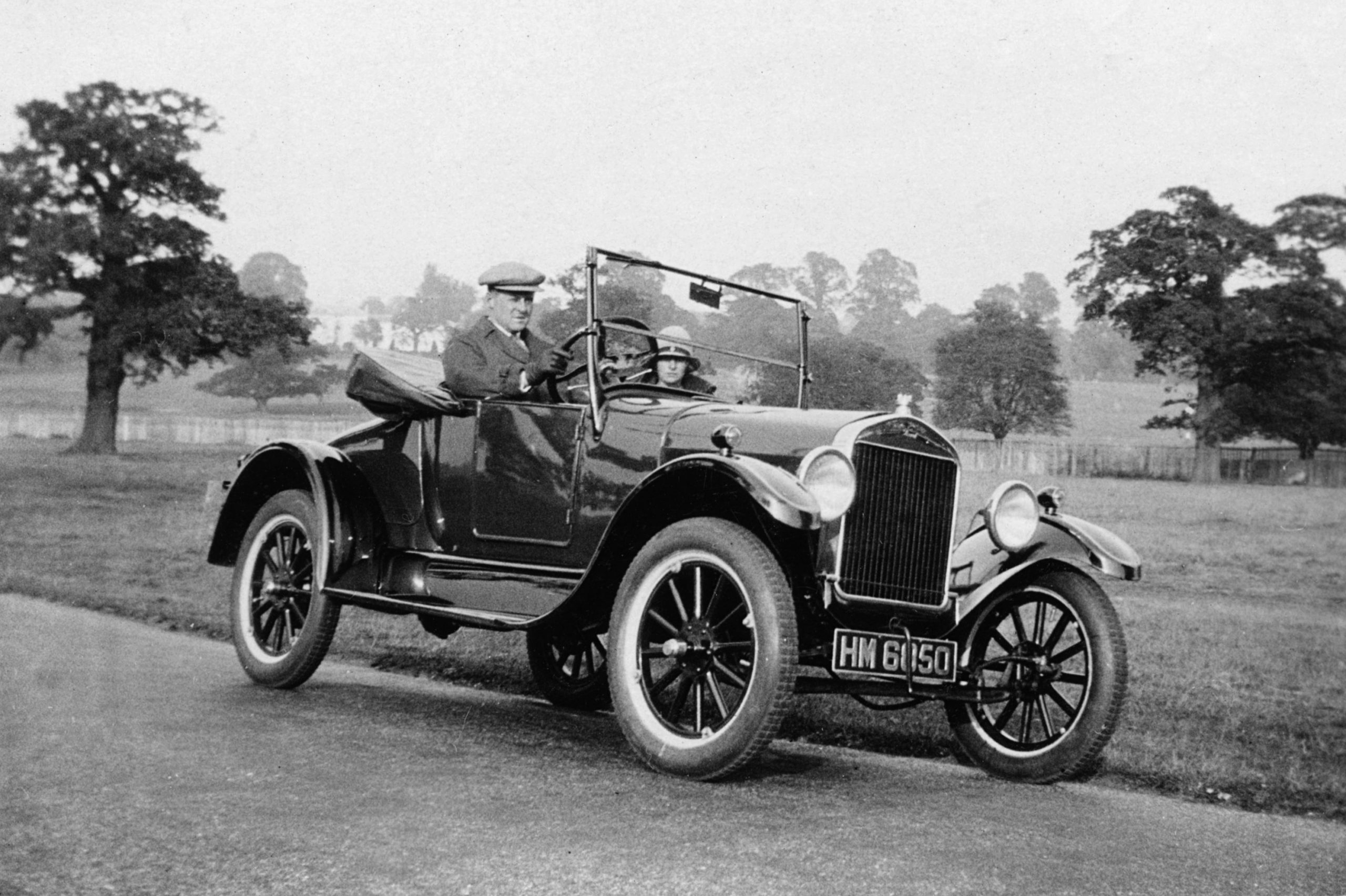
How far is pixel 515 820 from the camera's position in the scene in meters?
3.80

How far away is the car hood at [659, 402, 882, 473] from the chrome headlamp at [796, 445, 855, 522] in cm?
19

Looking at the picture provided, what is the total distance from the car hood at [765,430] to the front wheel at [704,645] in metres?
0.50

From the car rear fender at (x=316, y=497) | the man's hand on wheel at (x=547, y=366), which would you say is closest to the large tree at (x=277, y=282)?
the car rear fender at (x=316, y=497)

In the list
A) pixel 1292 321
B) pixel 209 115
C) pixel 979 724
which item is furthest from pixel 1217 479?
pixel 209 115

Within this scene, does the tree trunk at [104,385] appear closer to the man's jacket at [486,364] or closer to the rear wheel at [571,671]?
the rear wheel at [571,671]

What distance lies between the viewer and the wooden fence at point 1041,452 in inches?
480

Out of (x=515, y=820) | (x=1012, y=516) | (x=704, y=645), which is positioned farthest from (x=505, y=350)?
(x=515, y=820)

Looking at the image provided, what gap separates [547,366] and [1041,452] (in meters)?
10.9

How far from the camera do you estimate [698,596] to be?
4.74 m

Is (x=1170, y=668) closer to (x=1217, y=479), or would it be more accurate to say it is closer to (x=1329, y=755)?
(x=1329, y=755)

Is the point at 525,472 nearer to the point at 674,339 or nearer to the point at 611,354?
the point at 611,354

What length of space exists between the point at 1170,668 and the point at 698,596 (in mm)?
4958

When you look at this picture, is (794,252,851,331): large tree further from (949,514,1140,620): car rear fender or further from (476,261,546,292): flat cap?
(949,514,1140,620): car rear fender

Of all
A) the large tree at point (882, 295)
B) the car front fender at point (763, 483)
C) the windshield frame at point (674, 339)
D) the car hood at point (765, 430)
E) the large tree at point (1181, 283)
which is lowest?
the car front fender at point (763, 483)
